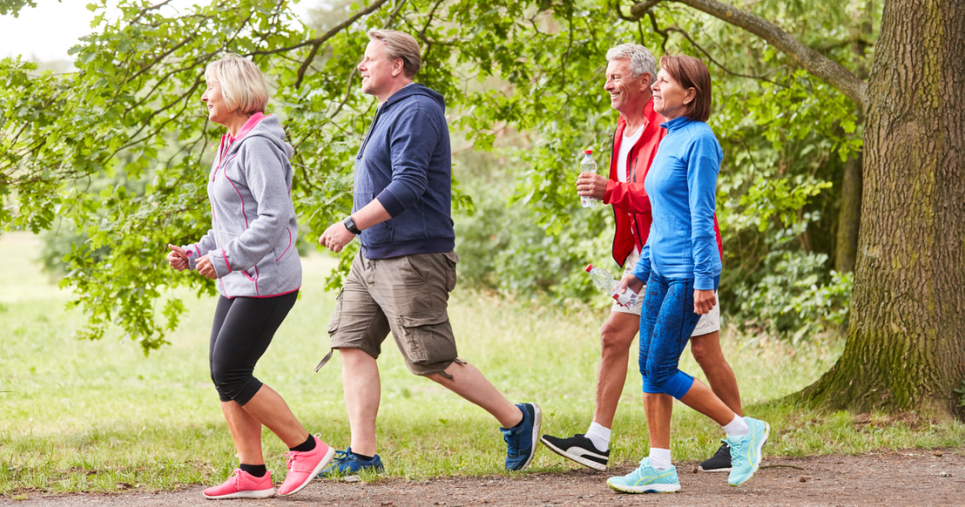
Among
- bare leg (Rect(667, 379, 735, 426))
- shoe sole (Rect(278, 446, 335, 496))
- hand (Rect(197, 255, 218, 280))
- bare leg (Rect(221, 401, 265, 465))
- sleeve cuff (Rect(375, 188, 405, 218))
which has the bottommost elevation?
shoe sole (Rect(278, 446, 335, 496))

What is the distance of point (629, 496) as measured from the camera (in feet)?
11.3

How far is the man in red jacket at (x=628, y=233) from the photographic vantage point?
381 centimetres

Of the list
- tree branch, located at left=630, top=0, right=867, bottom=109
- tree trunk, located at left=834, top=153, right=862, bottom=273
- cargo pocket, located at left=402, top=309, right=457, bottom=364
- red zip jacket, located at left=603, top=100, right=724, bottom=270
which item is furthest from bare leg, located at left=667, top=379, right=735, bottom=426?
tree trunk, located at left=834, top=153, right=862, bottom=273

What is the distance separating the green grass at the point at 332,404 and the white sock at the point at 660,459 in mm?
710

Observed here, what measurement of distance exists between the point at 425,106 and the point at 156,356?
11.6 meters

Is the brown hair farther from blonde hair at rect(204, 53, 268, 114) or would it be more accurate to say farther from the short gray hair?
blonde hair at rect(204, 53, 268, 114)

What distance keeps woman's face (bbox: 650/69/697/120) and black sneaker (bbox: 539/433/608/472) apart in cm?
164

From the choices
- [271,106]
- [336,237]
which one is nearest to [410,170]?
[336,237]

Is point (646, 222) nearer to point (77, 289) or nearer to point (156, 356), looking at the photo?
point (77, 289)

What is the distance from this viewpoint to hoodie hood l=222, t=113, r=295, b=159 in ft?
11.1

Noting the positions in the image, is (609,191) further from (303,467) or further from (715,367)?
(303,467)

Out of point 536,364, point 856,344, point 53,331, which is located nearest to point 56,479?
point 856,344

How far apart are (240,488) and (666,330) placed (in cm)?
194

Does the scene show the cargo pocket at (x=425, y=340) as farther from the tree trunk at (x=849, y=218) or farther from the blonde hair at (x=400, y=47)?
the tree trunk at (x=849, y=218)
